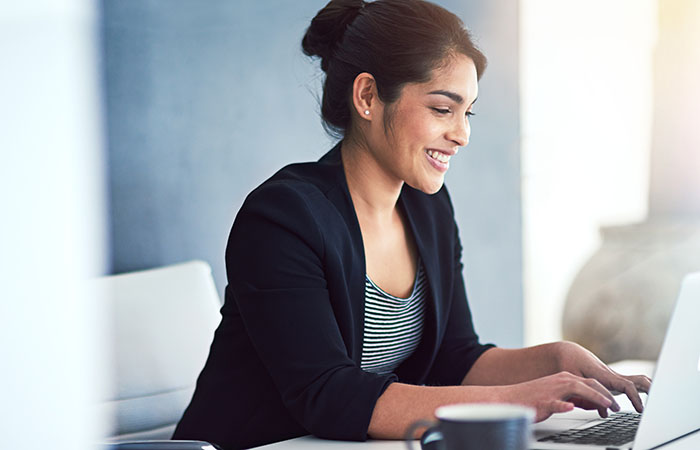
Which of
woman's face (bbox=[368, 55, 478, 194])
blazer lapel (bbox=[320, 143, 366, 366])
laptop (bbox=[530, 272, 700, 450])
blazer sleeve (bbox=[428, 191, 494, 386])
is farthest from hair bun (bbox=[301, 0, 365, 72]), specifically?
laptop (bbox=[530, 272, 700, 450])

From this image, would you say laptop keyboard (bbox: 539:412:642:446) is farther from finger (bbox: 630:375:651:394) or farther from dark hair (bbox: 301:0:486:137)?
dark hair (bbox: 301:0:486:137)

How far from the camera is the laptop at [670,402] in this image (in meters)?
0.83

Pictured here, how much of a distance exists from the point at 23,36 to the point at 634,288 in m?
3.74

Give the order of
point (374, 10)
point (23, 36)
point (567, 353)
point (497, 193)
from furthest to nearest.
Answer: point (497, 193)
point (374, 10)
point (567, 353)
point (23, 36)

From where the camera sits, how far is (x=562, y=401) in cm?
91

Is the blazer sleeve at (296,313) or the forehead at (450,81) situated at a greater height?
the forehead at (450,81)

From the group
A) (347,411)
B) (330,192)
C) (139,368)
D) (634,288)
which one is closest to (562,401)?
(347,411)

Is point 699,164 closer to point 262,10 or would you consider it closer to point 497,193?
point 497,193

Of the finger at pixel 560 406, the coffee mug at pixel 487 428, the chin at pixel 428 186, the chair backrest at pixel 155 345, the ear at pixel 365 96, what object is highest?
the ear at pixel 365 96

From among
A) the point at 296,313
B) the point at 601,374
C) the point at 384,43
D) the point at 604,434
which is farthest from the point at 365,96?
the point at 604,434

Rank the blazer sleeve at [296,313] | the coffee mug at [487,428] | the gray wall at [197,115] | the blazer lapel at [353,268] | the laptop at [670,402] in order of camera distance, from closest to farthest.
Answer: the coffee mug at [487,428] < the laptop at [670,402] < the blazer sleeve at [296,313] < the blazer lapel at [353,268] < the gray wall at [197,115]

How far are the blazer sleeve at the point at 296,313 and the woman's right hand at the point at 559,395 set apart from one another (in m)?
0.18

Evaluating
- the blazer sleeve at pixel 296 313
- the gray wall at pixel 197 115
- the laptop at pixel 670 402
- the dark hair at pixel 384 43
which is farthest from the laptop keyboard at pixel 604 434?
the gray wall at pixel 197 115

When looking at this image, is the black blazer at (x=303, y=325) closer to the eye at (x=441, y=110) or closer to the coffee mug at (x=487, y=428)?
the eye at (x=441, y=110)
